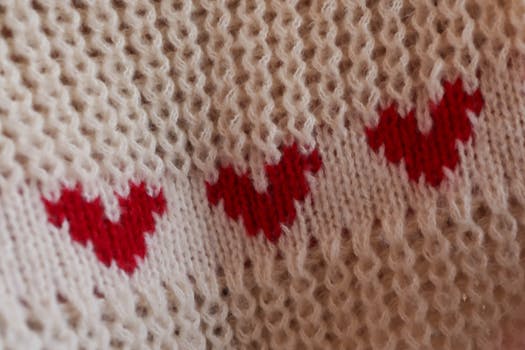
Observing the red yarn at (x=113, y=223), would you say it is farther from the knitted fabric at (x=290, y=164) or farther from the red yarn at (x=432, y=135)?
the red yarn at (x=432, y=135)

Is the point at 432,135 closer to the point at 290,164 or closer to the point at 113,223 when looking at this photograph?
the point at 290,164

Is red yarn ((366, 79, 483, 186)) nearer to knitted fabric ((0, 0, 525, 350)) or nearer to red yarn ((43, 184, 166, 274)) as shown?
knitted fabric ((0, 0, 525, 350))

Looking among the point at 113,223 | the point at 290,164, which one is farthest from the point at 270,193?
the point at 113,223

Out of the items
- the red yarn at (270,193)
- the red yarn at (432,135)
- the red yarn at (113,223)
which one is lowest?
the red yarn at (113,223)

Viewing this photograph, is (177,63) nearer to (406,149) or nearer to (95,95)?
(95,95)

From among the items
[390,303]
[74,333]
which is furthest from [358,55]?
[74,333]

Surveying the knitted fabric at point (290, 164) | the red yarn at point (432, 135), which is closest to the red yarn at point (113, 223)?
the knitted fabric at point (290, 164)
